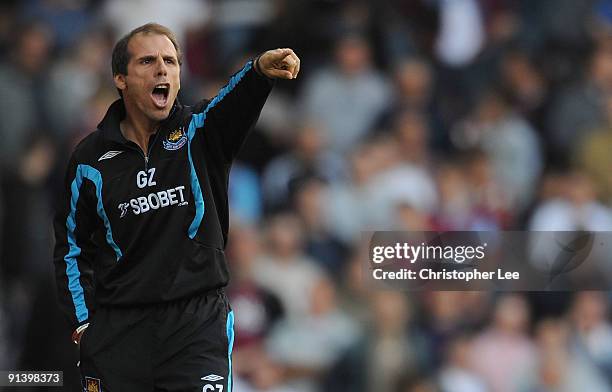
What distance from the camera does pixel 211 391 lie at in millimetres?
3566

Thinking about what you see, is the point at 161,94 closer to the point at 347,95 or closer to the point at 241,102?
the point at 241,102

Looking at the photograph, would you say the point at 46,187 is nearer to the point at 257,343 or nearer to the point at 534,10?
the point at 257,343

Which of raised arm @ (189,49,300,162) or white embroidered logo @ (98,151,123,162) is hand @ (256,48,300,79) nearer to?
raised arm @ (189,49,300,162)

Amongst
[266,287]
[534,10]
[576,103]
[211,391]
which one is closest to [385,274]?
[266,287]

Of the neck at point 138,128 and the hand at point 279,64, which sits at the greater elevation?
the hand at point 279,64

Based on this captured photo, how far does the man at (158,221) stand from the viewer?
3584mm

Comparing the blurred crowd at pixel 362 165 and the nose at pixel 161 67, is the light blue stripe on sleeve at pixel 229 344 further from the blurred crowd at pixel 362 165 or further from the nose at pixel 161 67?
the blurred crowd at pixel 362 165

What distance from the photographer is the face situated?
369 centimetres

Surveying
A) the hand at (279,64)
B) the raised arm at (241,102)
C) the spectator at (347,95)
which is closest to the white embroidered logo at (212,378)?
the raised arm at (241,102)

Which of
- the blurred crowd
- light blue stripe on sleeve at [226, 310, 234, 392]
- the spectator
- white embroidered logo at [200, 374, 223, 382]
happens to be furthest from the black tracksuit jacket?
the spectator

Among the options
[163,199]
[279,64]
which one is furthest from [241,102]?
[163,199]

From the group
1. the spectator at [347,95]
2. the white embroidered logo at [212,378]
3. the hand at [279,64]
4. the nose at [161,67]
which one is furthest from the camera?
the spectator at [347,95]

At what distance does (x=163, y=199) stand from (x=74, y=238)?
1.35ft

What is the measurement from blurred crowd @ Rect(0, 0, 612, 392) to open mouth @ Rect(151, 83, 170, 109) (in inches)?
113
